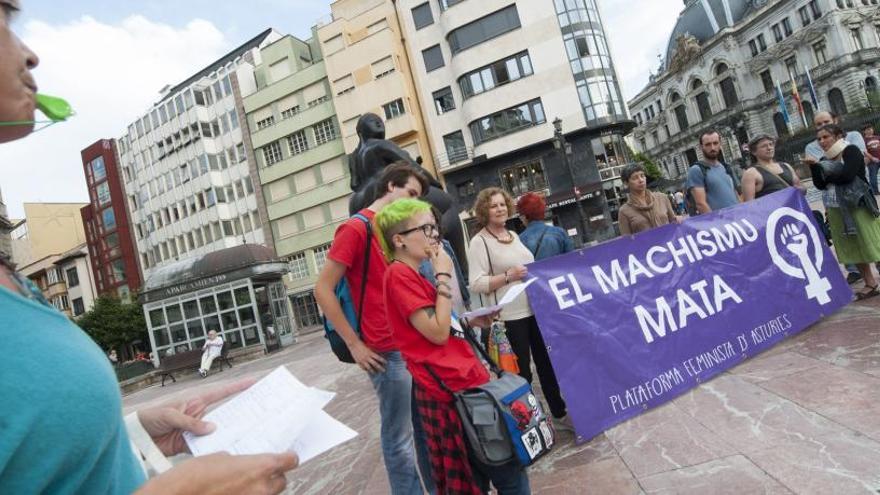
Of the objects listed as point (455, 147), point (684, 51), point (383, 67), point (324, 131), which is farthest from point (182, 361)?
point (684, 51)

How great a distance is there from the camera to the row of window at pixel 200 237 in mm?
39844

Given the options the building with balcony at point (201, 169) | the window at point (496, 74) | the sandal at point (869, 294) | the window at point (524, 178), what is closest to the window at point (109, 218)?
the building with balcony at point (201, 169)

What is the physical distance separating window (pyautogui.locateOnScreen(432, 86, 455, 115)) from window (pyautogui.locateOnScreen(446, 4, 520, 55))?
2.41 meters

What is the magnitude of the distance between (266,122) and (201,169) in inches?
A: 297

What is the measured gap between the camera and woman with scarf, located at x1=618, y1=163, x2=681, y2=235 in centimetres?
494

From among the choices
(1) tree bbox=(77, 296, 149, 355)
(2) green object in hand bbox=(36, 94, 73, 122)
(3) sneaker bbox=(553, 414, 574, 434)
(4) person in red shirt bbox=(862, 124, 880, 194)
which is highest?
(1) tree bbox=(77, 296, 149, 355)

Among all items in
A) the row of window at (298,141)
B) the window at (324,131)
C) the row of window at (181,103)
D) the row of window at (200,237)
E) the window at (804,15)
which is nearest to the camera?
the window at (324,131)

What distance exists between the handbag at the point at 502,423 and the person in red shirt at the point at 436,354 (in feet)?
0.23

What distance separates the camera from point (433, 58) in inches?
1292

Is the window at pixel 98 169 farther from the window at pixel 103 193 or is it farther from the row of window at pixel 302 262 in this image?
the row of window at pixel 302 262

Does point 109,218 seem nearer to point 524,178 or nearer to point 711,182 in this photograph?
point 524,178

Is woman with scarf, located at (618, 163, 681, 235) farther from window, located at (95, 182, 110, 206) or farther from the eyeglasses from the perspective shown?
window, located at (95, 182, 110, 206)

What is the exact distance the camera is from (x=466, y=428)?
2086 mm

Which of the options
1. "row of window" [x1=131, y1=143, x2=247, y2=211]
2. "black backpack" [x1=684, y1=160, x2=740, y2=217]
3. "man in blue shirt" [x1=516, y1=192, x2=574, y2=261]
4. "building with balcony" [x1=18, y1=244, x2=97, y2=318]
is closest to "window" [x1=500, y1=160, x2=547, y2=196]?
"row of window" [x1=131, y1=143, x2=247, y2=211]
